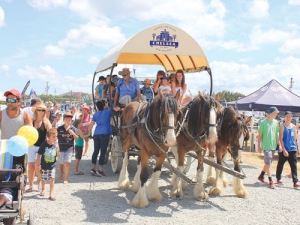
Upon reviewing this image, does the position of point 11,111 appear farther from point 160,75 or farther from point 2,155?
point 160,75

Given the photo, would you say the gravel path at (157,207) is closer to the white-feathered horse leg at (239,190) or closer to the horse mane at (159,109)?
the white-feathered horse leg at (239,190)

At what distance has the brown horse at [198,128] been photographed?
4945 mm

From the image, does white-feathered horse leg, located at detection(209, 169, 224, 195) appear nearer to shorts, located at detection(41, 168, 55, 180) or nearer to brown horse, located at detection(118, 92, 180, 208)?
brown horse, located at detection(118, 92, 180, 208)

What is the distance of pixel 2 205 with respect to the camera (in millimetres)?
3066

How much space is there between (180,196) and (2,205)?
322 centimetres

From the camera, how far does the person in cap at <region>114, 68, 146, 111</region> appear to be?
6848 millimetres

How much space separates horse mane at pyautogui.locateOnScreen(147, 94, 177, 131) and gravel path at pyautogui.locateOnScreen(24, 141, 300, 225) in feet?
4.49

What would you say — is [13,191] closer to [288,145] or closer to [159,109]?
[159,109]

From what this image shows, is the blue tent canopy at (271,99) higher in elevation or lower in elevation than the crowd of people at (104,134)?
higher

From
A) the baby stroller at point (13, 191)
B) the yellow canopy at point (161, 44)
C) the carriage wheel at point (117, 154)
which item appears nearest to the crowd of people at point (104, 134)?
the carriage wheel at point (117, 154)

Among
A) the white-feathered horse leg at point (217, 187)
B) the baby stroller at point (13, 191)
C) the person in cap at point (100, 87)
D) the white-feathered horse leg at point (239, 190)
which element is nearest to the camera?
the baby stroller at point (13, 191)

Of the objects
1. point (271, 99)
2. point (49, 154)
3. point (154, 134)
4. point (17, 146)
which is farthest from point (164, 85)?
point (271, 99)

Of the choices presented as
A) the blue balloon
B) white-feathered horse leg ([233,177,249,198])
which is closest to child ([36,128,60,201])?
the blue balloon

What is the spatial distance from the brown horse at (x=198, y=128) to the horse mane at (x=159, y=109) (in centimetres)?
49
